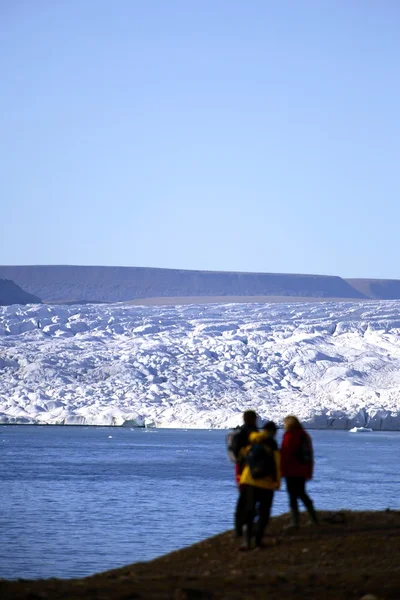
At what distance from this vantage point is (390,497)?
1062 inches

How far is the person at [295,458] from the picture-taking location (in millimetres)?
10359

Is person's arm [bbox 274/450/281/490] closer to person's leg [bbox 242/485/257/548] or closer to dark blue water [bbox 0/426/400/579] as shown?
person's leg [bbox 242/485/257/548]

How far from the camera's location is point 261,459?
32.4 ft

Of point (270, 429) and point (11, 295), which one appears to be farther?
point (11, 295)

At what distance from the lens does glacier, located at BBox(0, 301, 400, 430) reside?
5516 centimetres

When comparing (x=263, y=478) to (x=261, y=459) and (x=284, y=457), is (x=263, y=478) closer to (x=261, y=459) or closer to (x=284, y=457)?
(x=261, y=459)

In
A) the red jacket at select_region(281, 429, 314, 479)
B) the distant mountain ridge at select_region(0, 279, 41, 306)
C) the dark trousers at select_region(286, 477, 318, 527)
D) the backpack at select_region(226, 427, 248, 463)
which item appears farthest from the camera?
the distant mountain ridge at select_region(0, 279, 41, 306)

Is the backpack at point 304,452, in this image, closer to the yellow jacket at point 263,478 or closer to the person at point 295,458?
the person at point 295,458

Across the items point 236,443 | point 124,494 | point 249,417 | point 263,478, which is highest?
point 249,417

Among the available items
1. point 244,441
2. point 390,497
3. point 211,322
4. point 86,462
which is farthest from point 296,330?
point 244,441

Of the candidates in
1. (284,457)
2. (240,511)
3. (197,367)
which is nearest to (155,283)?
(197,367)

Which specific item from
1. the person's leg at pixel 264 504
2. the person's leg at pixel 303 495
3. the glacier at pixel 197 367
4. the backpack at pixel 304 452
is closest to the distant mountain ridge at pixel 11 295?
the glacier at pixel 197 367

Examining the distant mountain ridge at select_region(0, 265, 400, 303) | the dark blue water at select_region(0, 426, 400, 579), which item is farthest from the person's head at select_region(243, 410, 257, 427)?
the distant mountain ridge at select_region(0, 265, 400, 303)

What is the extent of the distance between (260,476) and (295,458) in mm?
651
